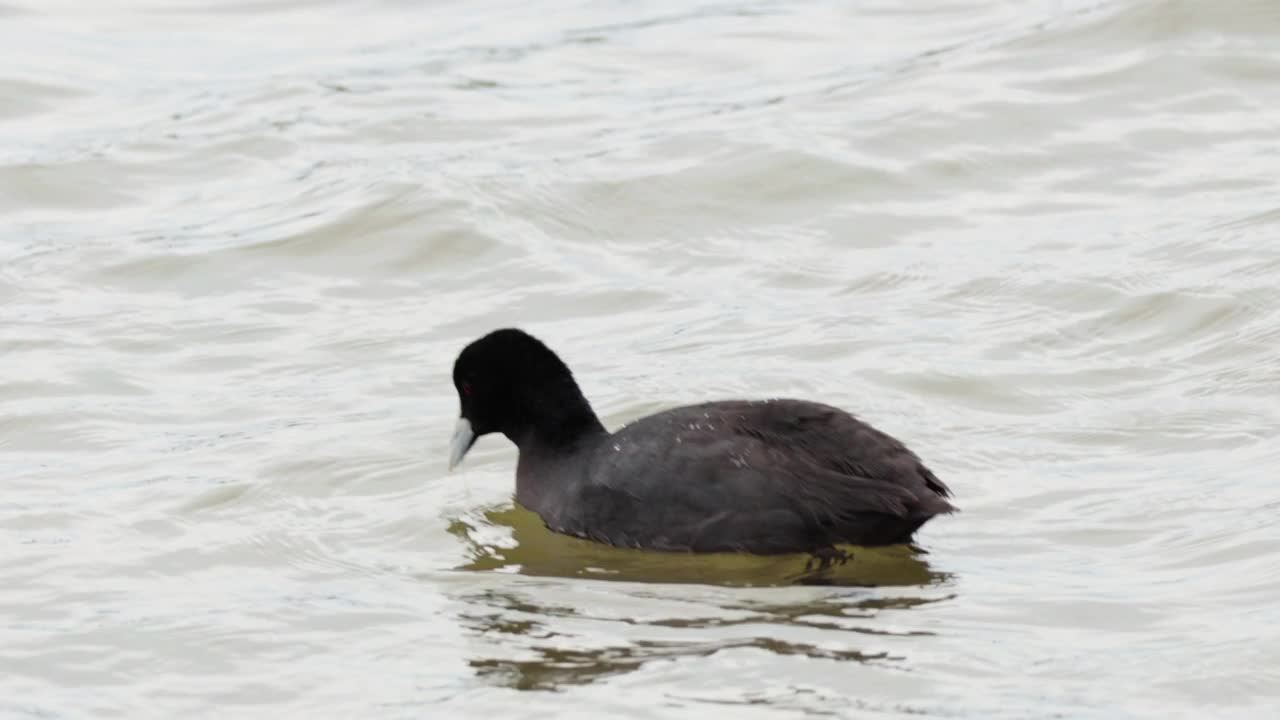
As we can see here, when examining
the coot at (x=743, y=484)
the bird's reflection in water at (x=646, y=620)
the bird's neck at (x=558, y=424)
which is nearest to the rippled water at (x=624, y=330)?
the bird's reflection in water at (x=646, y=620)

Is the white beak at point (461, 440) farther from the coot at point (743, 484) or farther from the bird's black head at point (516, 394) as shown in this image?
the coot at point (743, 484)

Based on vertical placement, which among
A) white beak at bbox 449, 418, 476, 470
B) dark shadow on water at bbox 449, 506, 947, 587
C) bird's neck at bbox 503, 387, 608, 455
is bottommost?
dark shadow on water at bbox 449, 506, 947, 587

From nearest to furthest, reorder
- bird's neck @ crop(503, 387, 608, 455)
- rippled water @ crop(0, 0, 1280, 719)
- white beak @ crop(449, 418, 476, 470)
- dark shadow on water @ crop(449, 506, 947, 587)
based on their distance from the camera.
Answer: rippled water @ crop(0, 0, 1280, 719), dark shadow on water @ crop(449, 506, 947, 587), bird's neck @ crop(503, 387, 608, 455), white beak @ crop(449, 418, 476, 470)

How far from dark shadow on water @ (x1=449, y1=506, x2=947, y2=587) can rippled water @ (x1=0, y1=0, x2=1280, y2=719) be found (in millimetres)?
28

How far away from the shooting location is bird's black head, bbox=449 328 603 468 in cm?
889

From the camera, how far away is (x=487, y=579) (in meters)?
8.05

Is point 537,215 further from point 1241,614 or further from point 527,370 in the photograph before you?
point 1241,614

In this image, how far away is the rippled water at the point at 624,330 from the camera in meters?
7.09

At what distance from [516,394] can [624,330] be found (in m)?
2.25

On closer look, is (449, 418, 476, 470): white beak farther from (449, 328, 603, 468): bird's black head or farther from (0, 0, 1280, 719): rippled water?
(0, 0, 1280, 719): rippled water

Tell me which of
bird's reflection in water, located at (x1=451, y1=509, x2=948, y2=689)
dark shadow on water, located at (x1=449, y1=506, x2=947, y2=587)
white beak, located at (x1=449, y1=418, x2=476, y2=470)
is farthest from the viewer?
white beak, located at (x1=449, y1=418, x2=476, y2=470)

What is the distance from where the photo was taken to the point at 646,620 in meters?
7.36

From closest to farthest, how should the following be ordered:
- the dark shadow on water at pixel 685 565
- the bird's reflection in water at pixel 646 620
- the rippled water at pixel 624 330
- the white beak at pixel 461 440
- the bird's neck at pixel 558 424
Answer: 1. the bird's reflection in water at pixel 646 620
2. the rippled water at pixel 624 330
3. the dark shadow on water at pixel 685 565
4. the bird's neck at pixel 558 424
5. the white beak at pixel 461 440

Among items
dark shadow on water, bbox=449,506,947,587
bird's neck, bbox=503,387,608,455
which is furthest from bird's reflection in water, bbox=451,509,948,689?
bird's neck, bbox=503,387,608,455
